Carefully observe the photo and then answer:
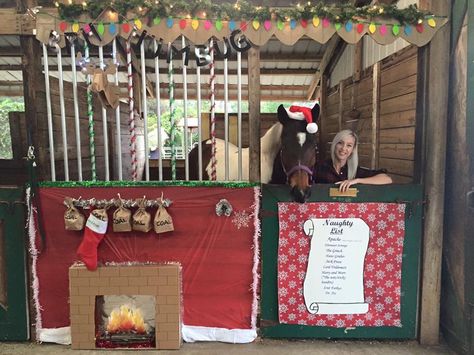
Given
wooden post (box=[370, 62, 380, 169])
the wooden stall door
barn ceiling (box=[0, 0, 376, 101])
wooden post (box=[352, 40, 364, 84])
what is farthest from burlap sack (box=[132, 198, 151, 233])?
wooden post (box=[352, 40, 364, 84])

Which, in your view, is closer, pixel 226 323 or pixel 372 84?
pixel 226 323

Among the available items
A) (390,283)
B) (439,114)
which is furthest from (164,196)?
(439,114)

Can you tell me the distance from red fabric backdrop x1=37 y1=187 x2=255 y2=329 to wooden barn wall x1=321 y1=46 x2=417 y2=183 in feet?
5.03

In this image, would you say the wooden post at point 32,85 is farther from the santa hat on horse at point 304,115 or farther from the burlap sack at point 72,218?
the santa hat on horse at point 304,115

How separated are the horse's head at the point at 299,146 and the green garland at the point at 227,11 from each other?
0.60 m

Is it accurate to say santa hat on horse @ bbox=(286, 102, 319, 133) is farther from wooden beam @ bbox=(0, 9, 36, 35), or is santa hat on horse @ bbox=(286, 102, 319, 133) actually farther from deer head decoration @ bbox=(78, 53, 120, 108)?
wooden beam @ bbox=(0, 9, 36, 35)

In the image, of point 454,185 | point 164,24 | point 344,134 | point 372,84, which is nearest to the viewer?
point 164,24

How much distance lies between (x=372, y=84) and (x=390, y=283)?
7.73ft

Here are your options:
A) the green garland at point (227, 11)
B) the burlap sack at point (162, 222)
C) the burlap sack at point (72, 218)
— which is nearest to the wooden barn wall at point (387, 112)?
the green garland at point (227, 11)

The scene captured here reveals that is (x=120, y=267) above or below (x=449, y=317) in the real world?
above

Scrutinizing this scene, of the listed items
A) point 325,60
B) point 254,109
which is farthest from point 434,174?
point 325,60

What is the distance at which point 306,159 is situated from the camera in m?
2.38

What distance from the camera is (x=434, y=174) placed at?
250cm

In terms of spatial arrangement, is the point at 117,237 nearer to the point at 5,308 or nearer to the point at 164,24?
the point at 5,308
